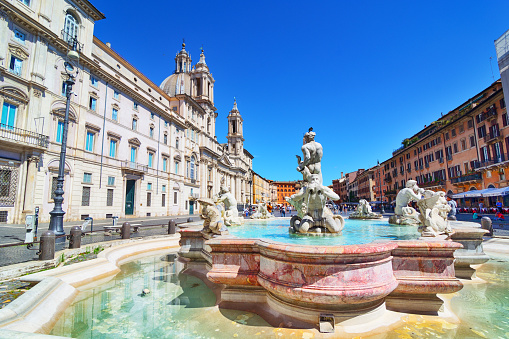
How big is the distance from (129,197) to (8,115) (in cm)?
1335

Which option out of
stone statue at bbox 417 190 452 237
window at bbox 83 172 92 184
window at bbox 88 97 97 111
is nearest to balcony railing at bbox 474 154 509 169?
stone statue at bbox 417 190 452 237

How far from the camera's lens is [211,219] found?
539cm

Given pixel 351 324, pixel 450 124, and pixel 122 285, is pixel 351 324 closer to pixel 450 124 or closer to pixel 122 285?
pixel 122 285

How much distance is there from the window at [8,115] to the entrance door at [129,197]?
12228mm

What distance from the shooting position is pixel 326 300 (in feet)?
9.81

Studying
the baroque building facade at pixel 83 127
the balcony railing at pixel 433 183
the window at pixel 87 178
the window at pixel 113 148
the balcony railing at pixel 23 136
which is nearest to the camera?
the balcony railing at pixel 23 136

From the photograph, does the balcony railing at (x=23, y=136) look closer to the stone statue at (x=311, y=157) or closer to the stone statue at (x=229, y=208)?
the stone statue at (x=229, y=208)

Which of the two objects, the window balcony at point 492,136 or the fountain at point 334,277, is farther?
the window balcony at point 492,136

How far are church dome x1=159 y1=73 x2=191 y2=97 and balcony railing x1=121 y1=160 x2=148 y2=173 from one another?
1968cm

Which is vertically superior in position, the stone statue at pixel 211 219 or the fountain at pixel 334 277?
the stone statue at pixel 211 219

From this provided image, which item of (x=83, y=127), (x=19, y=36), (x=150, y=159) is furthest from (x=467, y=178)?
(x=19, y=36)

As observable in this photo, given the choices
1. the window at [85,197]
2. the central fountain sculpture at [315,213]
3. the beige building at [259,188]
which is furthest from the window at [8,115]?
the beige building at [259,188]

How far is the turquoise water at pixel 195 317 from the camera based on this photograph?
3.07 meters

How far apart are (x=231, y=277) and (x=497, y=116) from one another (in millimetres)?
32771
